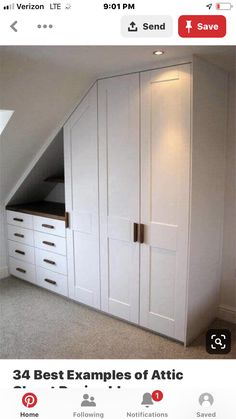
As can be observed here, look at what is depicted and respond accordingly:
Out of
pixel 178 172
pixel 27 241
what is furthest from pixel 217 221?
pixel 27 241

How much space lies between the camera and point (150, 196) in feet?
5.75

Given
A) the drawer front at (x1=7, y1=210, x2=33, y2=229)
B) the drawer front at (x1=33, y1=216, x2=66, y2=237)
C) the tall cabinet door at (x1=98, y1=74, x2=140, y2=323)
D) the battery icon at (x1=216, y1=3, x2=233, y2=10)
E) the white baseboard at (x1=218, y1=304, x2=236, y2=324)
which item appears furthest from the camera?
the drawer front at (x1=7, y1=210, x2=33, y2=229)

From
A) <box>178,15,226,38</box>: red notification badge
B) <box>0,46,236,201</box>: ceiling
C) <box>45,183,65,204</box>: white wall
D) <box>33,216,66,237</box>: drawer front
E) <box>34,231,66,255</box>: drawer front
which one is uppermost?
<box>0,46,236,201</box>: ceiling

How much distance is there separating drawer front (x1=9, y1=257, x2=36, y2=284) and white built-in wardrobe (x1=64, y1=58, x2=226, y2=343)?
0.67 m

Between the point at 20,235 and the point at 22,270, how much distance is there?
298mm

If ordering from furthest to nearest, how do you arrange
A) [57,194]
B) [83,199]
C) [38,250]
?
[57,194] → [38,250] → [83,199]

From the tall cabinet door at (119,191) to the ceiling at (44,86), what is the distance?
152mm

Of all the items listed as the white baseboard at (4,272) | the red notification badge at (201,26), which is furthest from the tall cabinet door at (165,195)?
the white baseboard at (4,272)

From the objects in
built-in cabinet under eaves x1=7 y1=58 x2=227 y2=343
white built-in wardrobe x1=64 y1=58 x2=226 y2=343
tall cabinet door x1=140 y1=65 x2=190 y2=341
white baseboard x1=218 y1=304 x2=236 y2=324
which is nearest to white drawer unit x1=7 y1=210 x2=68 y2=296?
built-in cabinet under eaves x1=7 y1=58 x2=227 y2=343

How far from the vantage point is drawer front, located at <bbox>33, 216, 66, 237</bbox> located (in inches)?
88.9

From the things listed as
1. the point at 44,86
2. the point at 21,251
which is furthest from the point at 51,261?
the point at 44,86

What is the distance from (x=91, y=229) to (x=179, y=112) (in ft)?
3.03

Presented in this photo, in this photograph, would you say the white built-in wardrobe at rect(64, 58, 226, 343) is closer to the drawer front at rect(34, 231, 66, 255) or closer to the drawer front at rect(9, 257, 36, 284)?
the drawer front at rect(34, 231, 66, 255)

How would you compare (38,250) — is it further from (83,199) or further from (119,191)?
(119,191)
